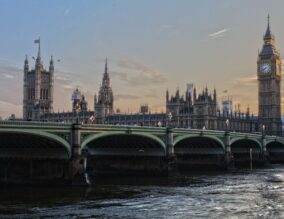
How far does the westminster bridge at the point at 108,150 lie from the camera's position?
58.8 meters

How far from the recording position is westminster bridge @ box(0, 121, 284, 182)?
193 ft

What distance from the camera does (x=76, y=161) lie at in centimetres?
5862

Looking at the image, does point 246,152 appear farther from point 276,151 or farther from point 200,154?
point 200,154

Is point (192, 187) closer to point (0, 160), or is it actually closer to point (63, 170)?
point (63, 170)

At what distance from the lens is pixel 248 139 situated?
112500mm

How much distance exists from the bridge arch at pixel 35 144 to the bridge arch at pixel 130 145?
41.4 ft

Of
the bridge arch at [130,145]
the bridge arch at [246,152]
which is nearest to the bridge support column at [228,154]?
the bridge arch at [246,152]

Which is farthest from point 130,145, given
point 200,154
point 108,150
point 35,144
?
point 200,154

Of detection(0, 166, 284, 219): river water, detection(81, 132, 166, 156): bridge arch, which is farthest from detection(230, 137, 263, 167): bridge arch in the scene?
detection(0, 166, 284, 219): river water

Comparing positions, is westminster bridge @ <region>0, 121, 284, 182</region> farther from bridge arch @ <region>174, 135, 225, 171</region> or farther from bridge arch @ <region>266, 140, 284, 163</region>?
bridge arch @ <region>266, 140, 284, 163</region>

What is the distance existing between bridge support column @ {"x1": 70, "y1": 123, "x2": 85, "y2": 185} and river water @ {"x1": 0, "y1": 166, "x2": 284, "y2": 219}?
94.4 inches

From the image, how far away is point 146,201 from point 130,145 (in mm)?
35578

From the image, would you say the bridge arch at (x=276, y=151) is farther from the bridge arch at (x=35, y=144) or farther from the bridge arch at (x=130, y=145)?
the bridge arch at (x=35, y=144)

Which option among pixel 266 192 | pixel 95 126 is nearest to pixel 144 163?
pixel 95 126
